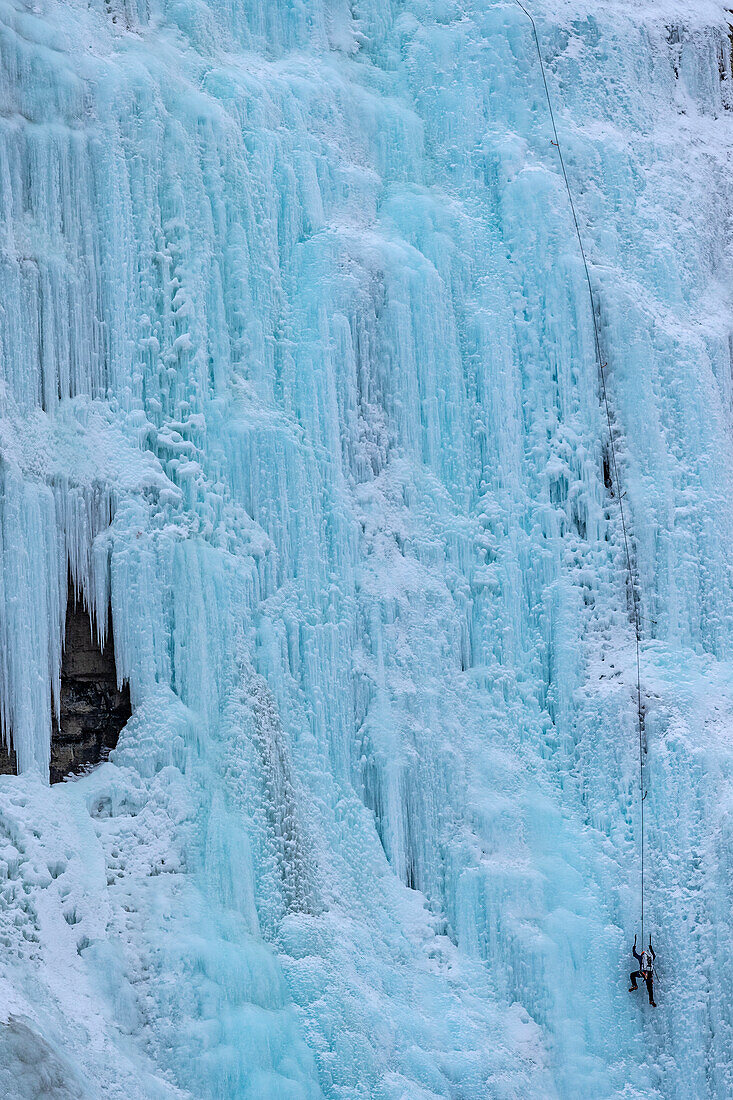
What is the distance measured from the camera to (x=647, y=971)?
7434 mm

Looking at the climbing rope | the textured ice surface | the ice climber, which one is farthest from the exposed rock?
the ice climber

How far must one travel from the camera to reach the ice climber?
743 cm

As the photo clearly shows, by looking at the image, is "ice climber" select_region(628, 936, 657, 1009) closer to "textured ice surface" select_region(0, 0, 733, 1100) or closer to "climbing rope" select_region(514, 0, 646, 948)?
"textured ice surface" select_region(0, 0, 733, 1100)

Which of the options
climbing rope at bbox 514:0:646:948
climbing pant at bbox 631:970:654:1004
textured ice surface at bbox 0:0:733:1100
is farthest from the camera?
climbing rope at bbox 514:0:646:948

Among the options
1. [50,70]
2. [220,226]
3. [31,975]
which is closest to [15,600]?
[31,975]

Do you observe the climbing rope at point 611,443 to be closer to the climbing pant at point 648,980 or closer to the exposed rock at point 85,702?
the climbing pant at point 648,980

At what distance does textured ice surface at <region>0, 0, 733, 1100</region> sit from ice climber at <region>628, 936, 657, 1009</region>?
0.11 m

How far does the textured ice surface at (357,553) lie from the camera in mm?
7066

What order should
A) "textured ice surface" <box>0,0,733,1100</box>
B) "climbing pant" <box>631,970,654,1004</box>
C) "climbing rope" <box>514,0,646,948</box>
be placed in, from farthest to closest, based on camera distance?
1. "climbing rope" <box>514,0,646,948</box>
2. "climbing pant" <box>631,970,654,1004</box>
3. "textured ice surface" <box>0,0,733,1100</box>

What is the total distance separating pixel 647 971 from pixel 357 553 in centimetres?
317

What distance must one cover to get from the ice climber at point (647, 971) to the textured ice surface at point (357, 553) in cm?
11

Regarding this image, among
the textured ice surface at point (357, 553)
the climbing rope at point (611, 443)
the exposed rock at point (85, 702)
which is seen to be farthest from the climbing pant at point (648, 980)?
the exposed rock at point (85, 702)

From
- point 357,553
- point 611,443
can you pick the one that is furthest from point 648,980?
point 611,443

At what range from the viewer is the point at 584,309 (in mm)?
8328
